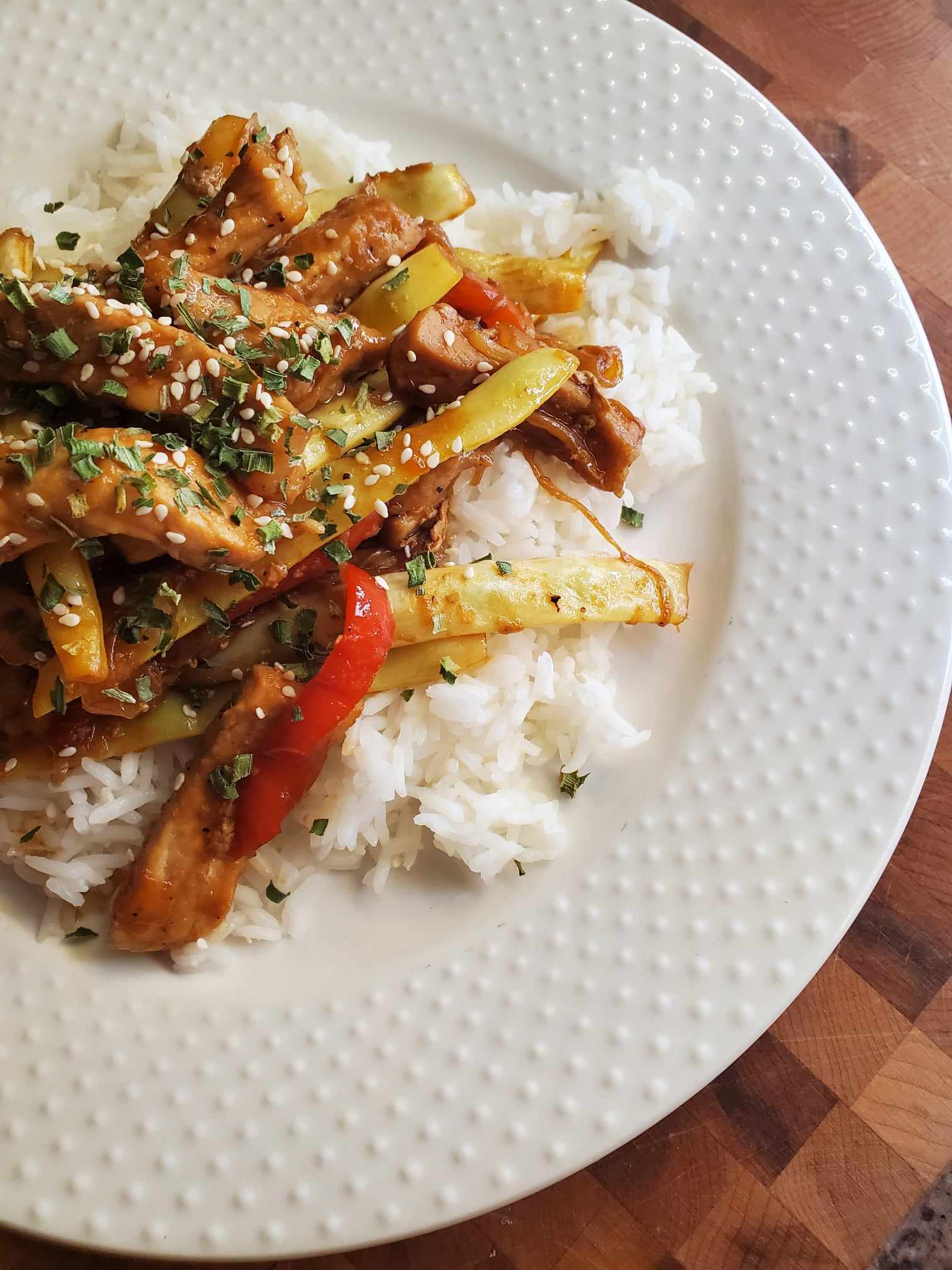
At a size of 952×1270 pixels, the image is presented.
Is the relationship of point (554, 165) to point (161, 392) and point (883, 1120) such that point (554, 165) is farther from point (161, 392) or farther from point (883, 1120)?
point (883, 1120)

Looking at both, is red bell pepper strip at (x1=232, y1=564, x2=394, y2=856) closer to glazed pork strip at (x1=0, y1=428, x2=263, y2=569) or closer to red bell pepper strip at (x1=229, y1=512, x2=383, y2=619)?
red bell pepper strip at (x1=229, y1=512, x2=383, y2=619)

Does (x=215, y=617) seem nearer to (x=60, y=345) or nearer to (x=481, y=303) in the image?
(x=60, y=345)

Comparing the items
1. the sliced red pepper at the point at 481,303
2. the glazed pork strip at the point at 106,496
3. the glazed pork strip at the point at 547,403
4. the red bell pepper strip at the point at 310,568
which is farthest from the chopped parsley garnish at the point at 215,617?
the sliced red pepper at the point at 481,303

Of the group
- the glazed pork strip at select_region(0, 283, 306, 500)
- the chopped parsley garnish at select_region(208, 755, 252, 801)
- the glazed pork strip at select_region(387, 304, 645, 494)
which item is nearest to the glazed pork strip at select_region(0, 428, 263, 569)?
the glazed pork strip at select_region(0, 283, 306, 500)

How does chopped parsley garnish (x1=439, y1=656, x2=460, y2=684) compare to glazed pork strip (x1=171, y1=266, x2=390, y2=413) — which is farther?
chopped parsley garnish (x1=439, y1=656, x2=460, y2=684)

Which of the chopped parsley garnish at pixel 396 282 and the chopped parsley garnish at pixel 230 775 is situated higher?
the chopped parsley garnish at pixel 396 282

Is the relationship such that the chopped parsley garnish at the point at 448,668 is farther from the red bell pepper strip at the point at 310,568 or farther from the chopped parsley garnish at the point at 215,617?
the chopped parsley garnish at the point at 215,617
